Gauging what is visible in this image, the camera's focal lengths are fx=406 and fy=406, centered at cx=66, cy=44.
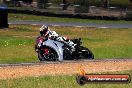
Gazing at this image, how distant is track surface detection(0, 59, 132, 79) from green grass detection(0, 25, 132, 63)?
134 inches

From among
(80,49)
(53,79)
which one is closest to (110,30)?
(80,49)

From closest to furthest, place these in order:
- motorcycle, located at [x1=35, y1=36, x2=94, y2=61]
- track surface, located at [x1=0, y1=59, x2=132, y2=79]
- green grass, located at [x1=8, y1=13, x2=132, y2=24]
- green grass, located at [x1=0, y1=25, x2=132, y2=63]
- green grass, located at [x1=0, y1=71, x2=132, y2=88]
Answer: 1. green grass, located at [x1=0, y1=71, x2=132, y2=88]
2. track surface, located at [x1=0, y1=59, x2=132, y2=79]
3. motorcycle, located at [x1=35, y1=36, x2=94, y2=61]
4. green grass, located at [x1=0, y1=25, x2=132, y2=63]
5. green grass, located at [x1=8, y1=13, x2=132, y2=24]

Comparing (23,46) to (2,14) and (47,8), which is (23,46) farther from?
(47,8)

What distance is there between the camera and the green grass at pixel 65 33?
24.7 metres

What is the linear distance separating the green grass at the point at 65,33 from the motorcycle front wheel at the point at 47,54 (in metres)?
1.24

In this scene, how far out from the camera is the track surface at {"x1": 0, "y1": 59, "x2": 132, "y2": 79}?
1805 centimetres

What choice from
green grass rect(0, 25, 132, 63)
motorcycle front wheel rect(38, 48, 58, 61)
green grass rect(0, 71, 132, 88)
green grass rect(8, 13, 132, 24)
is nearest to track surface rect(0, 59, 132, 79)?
green grass rect(0, 71, 132, 88)

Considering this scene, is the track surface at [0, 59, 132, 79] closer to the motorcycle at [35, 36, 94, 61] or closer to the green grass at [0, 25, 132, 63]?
the motorcycle at [35, 36, 94, 61]

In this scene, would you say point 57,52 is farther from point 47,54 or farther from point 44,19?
point 44,19

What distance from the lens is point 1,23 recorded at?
39.1m

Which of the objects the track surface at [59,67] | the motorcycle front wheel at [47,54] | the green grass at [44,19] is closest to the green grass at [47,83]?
the track surface at [59,67]

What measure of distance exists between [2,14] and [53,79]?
22968mm

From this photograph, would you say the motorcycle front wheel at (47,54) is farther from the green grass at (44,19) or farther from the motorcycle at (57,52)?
the green grass at (44,19)

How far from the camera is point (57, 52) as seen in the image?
71.3 feet
